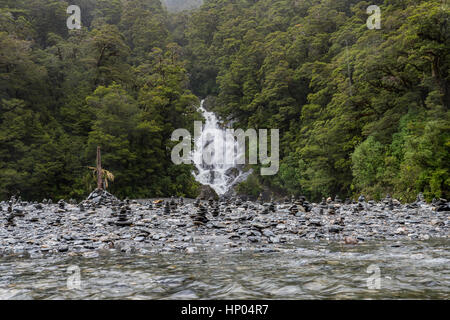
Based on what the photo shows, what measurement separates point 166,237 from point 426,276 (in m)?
5.42

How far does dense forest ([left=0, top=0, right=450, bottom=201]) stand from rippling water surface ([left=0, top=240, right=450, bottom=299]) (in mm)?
14405

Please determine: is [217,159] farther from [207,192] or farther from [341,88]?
[341,88]

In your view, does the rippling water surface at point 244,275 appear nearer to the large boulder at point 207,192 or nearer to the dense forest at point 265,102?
the dense forest at point 265,102

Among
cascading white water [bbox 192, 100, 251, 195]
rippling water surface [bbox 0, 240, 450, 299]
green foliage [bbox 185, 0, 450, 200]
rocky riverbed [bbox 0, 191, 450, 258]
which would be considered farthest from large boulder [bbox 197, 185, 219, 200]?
rippling water surface [bbox 0, 240, 450, 299]

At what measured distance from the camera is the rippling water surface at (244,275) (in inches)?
149

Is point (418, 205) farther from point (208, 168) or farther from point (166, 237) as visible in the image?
point (208, 168)

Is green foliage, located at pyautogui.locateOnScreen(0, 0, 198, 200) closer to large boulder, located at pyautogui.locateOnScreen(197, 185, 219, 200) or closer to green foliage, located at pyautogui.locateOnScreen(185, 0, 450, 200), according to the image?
large boulder, located at pyautogui.locateOnScreen(197, 185, 219, 200)

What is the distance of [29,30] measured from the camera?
42.1 m

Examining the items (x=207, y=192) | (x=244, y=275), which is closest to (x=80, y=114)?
(x=207, y=192)

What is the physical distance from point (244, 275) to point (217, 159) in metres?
38.6

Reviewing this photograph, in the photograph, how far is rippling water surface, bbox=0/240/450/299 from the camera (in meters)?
3.78

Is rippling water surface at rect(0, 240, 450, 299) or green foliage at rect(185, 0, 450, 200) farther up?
green foliage at rect(185, 0, 450, 200)

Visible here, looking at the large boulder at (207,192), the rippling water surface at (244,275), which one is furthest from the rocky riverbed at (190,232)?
the large boulder at (207,192)

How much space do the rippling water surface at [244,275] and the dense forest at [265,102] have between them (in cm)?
1441
